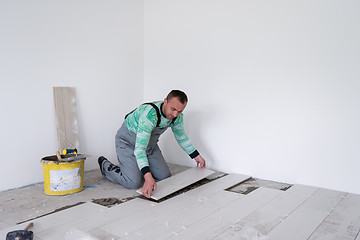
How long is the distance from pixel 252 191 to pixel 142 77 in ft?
7.10

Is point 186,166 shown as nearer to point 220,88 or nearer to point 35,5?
point 220,88

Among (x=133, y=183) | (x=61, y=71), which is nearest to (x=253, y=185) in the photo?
(x=133, y=183)

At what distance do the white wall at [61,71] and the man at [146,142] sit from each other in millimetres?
607

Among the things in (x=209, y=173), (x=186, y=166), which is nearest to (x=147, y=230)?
(x=209, y=173)

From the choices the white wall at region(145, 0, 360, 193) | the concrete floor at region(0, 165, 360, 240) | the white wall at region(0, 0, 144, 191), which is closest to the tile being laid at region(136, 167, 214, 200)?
the concrete floor at region(0, 165, 360, 240)

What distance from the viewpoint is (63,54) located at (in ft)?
10.1

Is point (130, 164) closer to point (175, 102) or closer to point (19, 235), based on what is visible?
point (175, 102)

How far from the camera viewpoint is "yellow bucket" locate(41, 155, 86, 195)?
2535 millimetres

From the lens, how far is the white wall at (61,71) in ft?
8.90

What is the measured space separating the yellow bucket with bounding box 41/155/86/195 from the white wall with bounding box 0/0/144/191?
44 centimetres

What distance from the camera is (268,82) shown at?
9.91ft

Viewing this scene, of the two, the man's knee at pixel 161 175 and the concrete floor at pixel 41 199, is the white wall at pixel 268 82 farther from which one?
the concrete floor at pixel 41 199

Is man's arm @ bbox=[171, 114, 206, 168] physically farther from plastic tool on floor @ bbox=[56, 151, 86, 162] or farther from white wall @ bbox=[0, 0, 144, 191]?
white wall @ bbox=[0, 0, 144, 191]

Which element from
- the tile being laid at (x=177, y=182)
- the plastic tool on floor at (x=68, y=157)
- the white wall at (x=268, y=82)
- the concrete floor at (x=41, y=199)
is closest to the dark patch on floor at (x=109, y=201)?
the concrete floor at (x=41, y=199)
